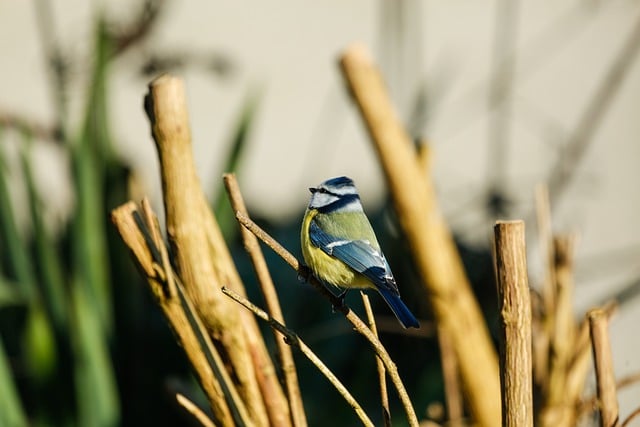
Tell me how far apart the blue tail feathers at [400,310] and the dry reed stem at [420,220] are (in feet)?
1.64

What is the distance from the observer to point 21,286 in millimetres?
1365

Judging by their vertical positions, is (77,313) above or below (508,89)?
below

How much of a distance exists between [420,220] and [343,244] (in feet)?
1.51

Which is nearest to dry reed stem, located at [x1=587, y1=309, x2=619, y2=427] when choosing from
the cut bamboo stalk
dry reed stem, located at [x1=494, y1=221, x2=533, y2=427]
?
dry reed stem, located at [x1=494, y1=221, x2=533, y2=427]

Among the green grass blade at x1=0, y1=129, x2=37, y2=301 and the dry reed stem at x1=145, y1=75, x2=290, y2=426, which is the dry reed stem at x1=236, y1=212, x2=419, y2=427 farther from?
the green grass blade at x1=0, y1=129, x2=37, y2=301

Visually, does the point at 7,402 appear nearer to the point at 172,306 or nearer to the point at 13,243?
the point at 13,243

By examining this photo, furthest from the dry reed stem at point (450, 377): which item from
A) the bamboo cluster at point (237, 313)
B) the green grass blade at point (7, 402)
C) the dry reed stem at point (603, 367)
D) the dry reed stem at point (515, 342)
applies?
the green grass blade at point (7, 402)

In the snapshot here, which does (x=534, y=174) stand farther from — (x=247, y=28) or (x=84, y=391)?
(x=84, y=391)

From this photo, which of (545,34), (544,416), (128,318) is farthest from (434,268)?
(545,34)

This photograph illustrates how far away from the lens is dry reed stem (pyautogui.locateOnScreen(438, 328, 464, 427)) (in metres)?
0.91

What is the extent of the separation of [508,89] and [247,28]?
2.20 ft

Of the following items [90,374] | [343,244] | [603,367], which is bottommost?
[90,374]

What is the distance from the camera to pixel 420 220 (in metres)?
1.06

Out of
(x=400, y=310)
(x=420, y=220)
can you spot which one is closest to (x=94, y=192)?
(x=420, y=220)
